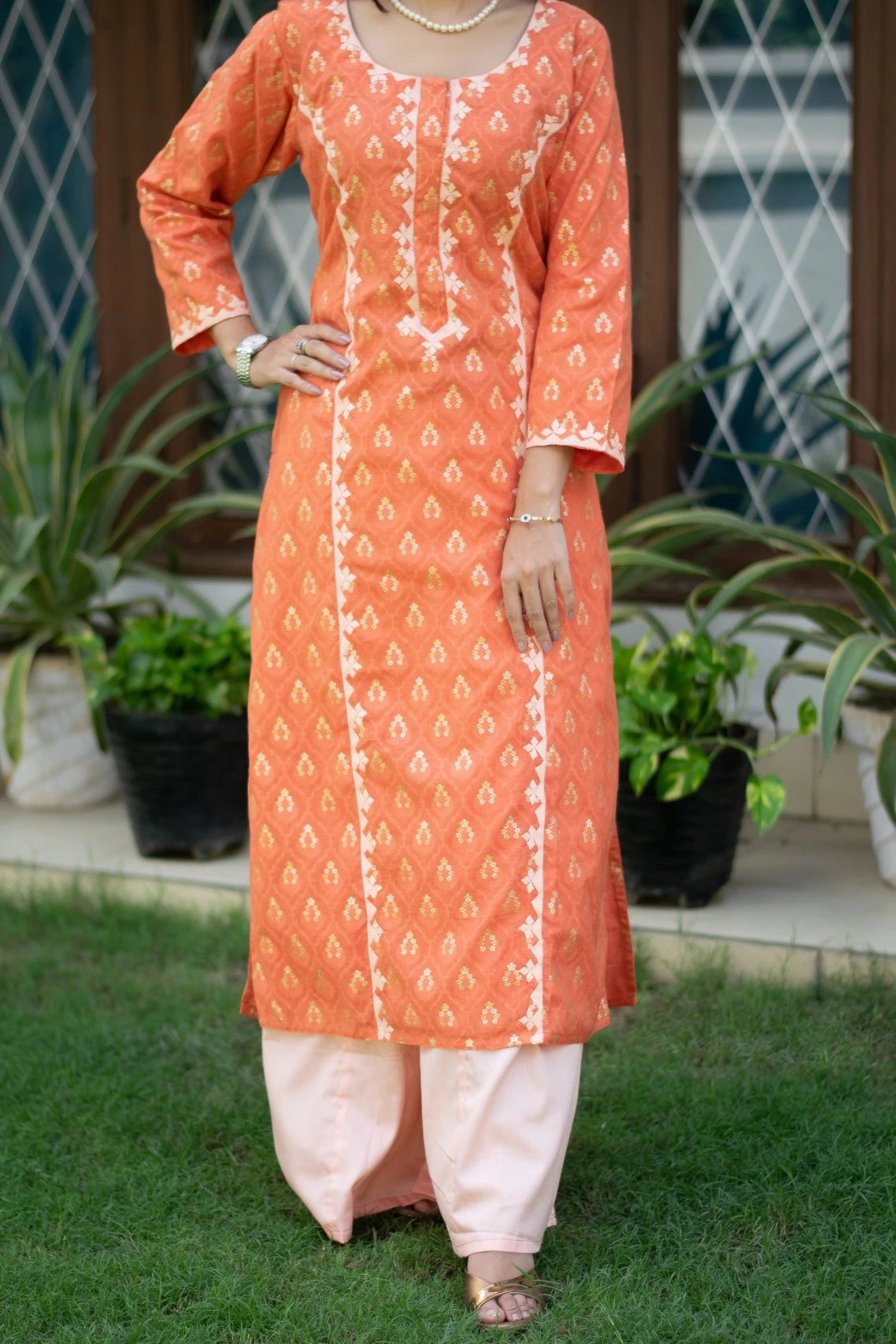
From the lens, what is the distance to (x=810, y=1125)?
2406mm

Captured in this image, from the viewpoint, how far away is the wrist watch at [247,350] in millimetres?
2207

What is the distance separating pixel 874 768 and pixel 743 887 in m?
0.37

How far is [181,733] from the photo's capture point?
3.55 meters

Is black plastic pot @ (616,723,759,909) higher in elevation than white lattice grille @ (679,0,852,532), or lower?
lower

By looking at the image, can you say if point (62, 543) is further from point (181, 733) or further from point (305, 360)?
point (305, 360)

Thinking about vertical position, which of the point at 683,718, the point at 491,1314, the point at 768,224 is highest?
the point at 768,224

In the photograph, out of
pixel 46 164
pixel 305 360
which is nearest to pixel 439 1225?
pixel 305 360

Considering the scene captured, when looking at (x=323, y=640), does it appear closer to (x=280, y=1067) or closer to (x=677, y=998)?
(x=280, y=1067)

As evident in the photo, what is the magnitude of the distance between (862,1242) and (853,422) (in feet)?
4.98

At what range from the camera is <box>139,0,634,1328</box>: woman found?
1.98 meters

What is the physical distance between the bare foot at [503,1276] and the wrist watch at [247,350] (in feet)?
3.96

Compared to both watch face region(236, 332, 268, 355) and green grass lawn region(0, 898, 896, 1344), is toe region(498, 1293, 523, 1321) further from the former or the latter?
watch face region(236, 332, 268, 355)

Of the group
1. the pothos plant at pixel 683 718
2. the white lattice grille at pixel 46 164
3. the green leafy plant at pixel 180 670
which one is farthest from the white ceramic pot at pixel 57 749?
the pothos plant at pixel 683 718

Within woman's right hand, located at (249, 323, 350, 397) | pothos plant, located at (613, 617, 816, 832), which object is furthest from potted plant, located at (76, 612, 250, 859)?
woman's right hand, located at (249, 323, 350, 397)
